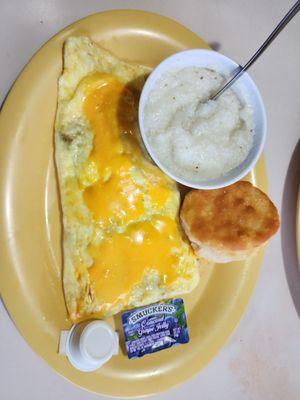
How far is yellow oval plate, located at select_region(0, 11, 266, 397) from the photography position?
1.07 m

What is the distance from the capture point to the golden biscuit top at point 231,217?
1.11 m

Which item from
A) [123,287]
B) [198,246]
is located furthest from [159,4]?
[123,287]

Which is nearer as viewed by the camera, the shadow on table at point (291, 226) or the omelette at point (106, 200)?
the omelette at point (106, 200)

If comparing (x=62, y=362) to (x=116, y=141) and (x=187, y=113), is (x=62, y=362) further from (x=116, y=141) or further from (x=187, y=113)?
(x=187, y=113)

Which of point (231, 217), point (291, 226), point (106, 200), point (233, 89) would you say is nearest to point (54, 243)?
point (106, 200)

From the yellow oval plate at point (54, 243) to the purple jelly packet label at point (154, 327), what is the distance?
32 millimetres

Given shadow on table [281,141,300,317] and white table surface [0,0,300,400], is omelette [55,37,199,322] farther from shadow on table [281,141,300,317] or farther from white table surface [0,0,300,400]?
shadow on table [281,141,300,317]

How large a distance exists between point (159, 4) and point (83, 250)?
0.71 metres

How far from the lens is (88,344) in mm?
1049

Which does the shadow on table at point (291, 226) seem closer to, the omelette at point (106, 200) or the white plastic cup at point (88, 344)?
the omelette at point (106, 200)

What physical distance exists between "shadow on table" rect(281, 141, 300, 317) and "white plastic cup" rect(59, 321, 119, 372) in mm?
577

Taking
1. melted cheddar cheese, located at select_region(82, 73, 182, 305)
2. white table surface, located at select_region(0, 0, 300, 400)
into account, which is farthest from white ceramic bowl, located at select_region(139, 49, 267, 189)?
white table surface, located at select_region(0, 0, 300, 400)

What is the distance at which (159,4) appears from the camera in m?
1.27

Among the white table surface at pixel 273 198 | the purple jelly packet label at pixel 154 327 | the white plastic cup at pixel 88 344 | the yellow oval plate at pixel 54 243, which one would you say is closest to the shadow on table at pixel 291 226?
the white table surface at pixel 273 198
